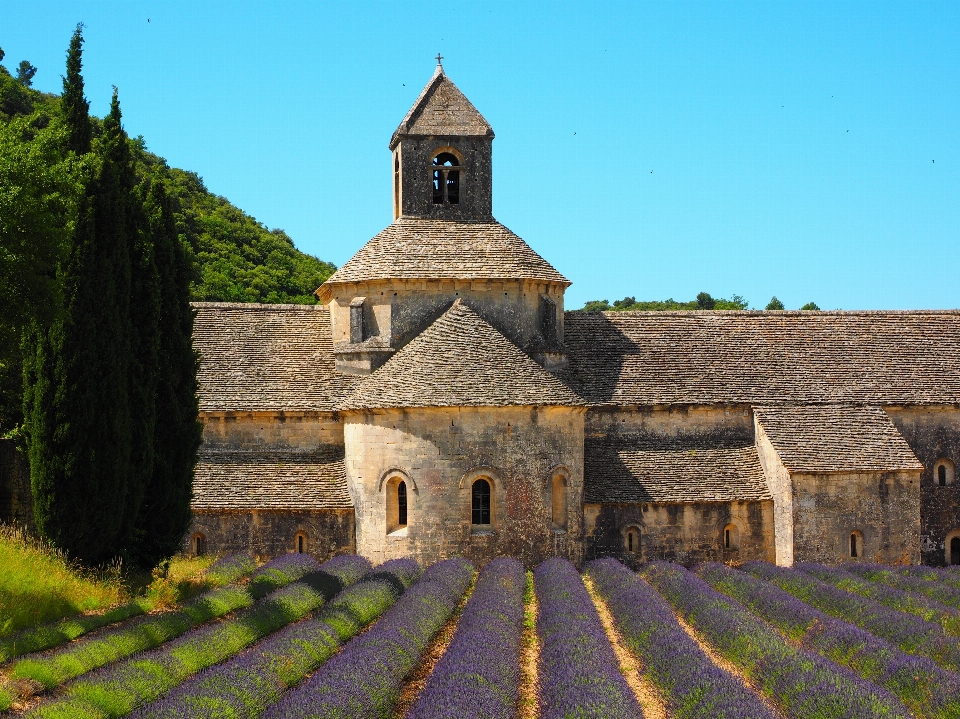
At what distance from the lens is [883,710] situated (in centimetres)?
1312

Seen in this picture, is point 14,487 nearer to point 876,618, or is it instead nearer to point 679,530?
point 679,530

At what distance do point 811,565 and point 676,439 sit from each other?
19.2 feet

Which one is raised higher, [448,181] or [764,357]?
[448,181]

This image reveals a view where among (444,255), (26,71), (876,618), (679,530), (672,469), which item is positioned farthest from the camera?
(26,71)

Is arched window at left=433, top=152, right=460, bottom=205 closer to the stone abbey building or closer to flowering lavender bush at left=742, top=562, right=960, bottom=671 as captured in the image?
the stone abbey building

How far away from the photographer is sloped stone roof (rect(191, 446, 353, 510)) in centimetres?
3025

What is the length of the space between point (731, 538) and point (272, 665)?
19.3m

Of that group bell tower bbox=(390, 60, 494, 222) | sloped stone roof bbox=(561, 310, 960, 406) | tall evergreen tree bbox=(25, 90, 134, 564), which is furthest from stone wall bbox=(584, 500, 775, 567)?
tall evergreen tree bbox=(25, 90, 134, 564)

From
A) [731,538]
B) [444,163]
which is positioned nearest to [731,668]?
[731,538]

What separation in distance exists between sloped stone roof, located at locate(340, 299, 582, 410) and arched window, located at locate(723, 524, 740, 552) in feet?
20.5

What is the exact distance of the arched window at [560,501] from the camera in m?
30.0

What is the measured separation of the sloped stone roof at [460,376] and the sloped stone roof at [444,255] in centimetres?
230

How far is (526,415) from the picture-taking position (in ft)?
96.2

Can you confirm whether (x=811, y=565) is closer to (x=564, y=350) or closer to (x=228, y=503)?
(x=564, y=350)
